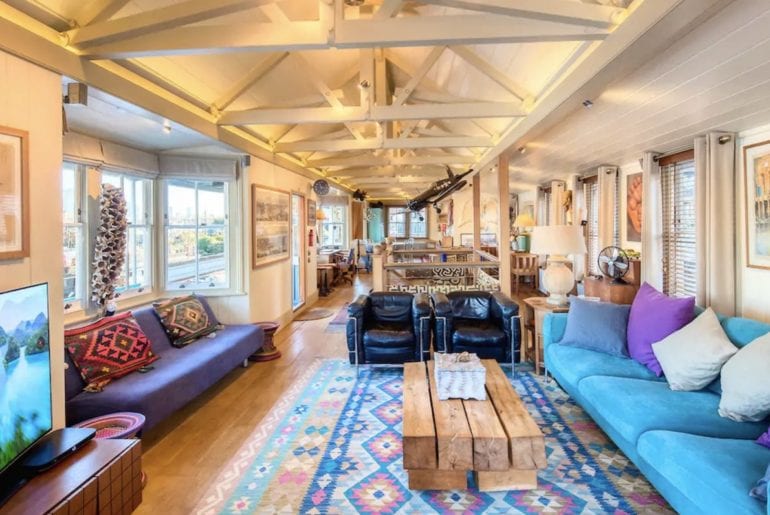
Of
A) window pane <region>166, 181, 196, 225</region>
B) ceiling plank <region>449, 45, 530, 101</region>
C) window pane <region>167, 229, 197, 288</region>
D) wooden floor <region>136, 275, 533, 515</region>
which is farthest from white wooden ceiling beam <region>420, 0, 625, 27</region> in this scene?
window pane <region>167, 229, 197, 288</region>

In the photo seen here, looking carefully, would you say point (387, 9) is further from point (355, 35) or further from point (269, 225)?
point (269, 225)

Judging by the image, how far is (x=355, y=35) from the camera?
2346 mm

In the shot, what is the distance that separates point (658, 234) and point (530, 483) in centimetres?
393

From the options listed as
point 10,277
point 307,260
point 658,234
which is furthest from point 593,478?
point 307,260

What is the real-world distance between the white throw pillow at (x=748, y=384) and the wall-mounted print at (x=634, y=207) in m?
3.43

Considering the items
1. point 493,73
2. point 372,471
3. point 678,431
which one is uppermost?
point 493,73

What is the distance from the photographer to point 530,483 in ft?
7.11

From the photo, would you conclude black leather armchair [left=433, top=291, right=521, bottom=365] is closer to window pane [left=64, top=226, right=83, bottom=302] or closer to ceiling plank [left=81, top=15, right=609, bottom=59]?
ceiling plank [left=81, top=15, right=609, bottom=59]

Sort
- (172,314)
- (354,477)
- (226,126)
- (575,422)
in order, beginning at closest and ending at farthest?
(354,477) < (575,422) < (172,314) < (226,126)

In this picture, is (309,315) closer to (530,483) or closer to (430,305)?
(430,305)

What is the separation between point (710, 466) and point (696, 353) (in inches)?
39.0

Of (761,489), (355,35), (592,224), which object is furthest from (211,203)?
(592,224)

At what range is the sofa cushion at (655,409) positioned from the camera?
6.55ft

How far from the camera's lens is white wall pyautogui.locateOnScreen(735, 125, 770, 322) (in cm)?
329
